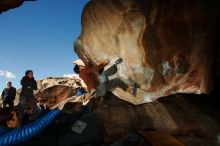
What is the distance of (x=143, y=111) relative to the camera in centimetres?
975

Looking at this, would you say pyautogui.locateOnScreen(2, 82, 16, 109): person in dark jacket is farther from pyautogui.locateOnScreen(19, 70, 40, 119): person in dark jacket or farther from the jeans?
the jeans

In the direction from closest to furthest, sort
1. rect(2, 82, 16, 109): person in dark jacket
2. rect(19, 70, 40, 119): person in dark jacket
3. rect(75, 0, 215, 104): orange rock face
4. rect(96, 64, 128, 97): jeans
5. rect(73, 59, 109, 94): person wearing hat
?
rect(19, 70, 40, 119): person in dark jacket
rect(75, 0, 215, 104): orange rock face
rect(96, 64, 128, 97): jeans
rect(2, 82, 16, 109): person in dark jacket
rect(73, 59, 109, 94): person wearing hat

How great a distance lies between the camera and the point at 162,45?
12094 millimetres

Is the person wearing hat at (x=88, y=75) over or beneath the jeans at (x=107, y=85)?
over

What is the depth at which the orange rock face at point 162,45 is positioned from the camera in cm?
1154

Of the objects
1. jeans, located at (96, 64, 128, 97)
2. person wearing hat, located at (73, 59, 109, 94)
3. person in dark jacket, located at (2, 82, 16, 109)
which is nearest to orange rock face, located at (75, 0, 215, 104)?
jeans, located at (96, 64, 128, 97)

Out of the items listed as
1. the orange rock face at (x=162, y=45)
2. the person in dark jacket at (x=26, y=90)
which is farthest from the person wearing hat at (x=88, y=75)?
the person in dark jacket at (x=26, y=90)

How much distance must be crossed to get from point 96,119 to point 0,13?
176 inches

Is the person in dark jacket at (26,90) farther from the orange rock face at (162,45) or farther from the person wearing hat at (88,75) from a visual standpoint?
the person wearing hat at (88,75)

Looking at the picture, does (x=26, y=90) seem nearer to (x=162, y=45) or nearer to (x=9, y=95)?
(x=9, y=95)

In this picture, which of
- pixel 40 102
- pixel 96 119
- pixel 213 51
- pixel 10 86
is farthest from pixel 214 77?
pixel 40 102

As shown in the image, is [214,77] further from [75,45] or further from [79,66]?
[79,66]

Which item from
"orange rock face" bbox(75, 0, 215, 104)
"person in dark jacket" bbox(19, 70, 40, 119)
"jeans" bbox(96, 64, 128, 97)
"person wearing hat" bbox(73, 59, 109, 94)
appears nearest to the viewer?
"person in dark jacket" bbox(19, 70, 40, 119)

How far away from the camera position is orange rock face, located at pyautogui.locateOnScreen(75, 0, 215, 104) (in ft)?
37.9
